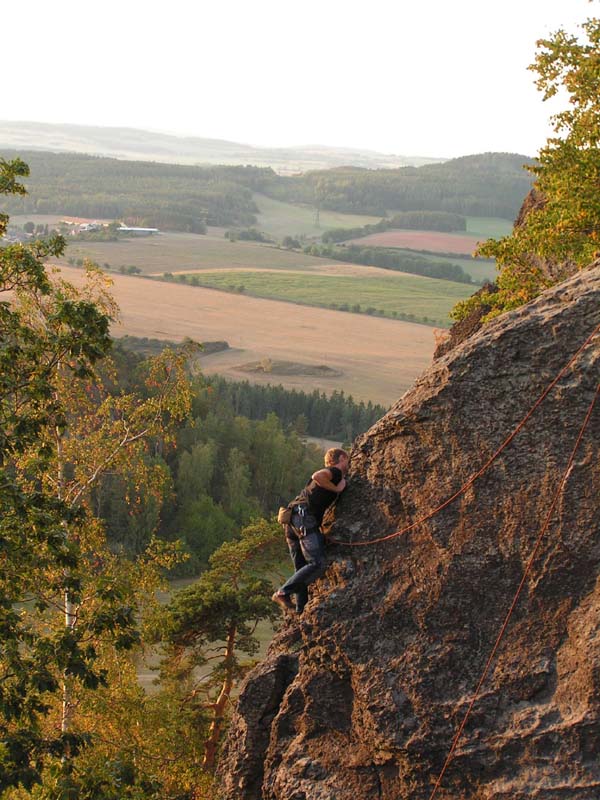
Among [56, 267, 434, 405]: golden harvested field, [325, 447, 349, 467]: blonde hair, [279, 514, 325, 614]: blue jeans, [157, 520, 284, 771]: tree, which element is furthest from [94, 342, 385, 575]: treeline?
[325, 447, 349, 467]: blonde hair

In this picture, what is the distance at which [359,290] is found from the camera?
177 m

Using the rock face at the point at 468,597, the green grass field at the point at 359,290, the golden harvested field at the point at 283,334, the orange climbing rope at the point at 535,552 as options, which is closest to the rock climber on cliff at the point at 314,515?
the rock face at the point at 468,597

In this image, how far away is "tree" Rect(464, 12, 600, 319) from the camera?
785 inches

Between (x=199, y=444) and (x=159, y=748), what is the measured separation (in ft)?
168

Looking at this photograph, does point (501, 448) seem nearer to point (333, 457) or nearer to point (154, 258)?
point (333, 457)

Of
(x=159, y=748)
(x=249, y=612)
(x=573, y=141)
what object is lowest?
(x=159, y=748)

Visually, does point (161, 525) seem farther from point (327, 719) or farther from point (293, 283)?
point (293, 283)

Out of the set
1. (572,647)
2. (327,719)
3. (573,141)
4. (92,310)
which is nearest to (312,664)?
(327,719)

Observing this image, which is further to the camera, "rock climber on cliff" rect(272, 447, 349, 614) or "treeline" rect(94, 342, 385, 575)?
"treeline" rect(94, 342, 385, 575)

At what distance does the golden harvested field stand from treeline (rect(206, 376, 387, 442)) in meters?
8.74

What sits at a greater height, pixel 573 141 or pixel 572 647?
pixel 573 141

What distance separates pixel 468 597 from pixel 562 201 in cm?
1199

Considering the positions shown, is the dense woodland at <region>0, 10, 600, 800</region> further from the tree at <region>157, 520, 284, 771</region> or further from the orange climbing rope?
the orange climbing rope

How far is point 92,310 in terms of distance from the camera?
1363 centimetres
